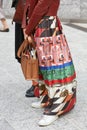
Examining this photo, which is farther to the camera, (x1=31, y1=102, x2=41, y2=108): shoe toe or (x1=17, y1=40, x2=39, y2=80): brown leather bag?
(x1=31, y1=102, x2=41, y2=108): shoe toe

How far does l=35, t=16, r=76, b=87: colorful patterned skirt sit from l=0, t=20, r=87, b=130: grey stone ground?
0.43 m

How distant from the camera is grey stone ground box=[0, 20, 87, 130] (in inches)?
156

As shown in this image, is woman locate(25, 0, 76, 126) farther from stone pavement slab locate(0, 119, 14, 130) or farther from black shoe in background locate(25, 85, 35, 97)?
black shoe in background locate(25, 85, 35, 97)

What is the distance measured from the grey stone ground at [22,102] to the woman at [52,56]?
5.7 inches

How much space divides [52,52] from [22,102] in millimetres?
975

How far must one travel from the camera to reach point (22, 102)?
15.1 ft

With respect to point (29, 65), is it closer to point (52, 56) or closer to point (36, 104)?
point (52, 56)

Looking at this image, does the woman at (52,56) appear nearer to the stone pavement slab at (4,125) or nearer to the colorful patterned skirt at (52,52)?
the colorful patterned skirt at (52,52)

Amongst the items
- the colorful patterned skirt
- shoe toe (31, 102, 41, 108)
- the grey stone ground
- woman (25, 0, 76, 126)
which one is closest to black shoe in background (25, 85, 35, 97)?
the grey stone ground

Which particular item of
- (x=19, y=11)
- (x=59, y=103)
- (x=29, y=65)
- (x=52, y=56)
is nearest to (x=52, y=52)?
(x=52, y=56)

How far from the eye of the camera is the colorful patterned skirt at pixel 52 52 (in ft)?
12.7

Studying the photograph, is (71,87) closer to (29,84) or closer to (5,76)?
(29,84)

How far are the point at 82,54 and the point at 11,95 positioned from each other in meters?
2.54

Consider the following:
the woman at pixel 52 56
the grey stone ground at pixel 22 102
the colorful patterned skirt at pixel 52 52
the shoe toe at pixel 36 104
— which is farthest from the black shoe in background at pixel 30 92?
the colorful patterned skirt at pixel 52 52
